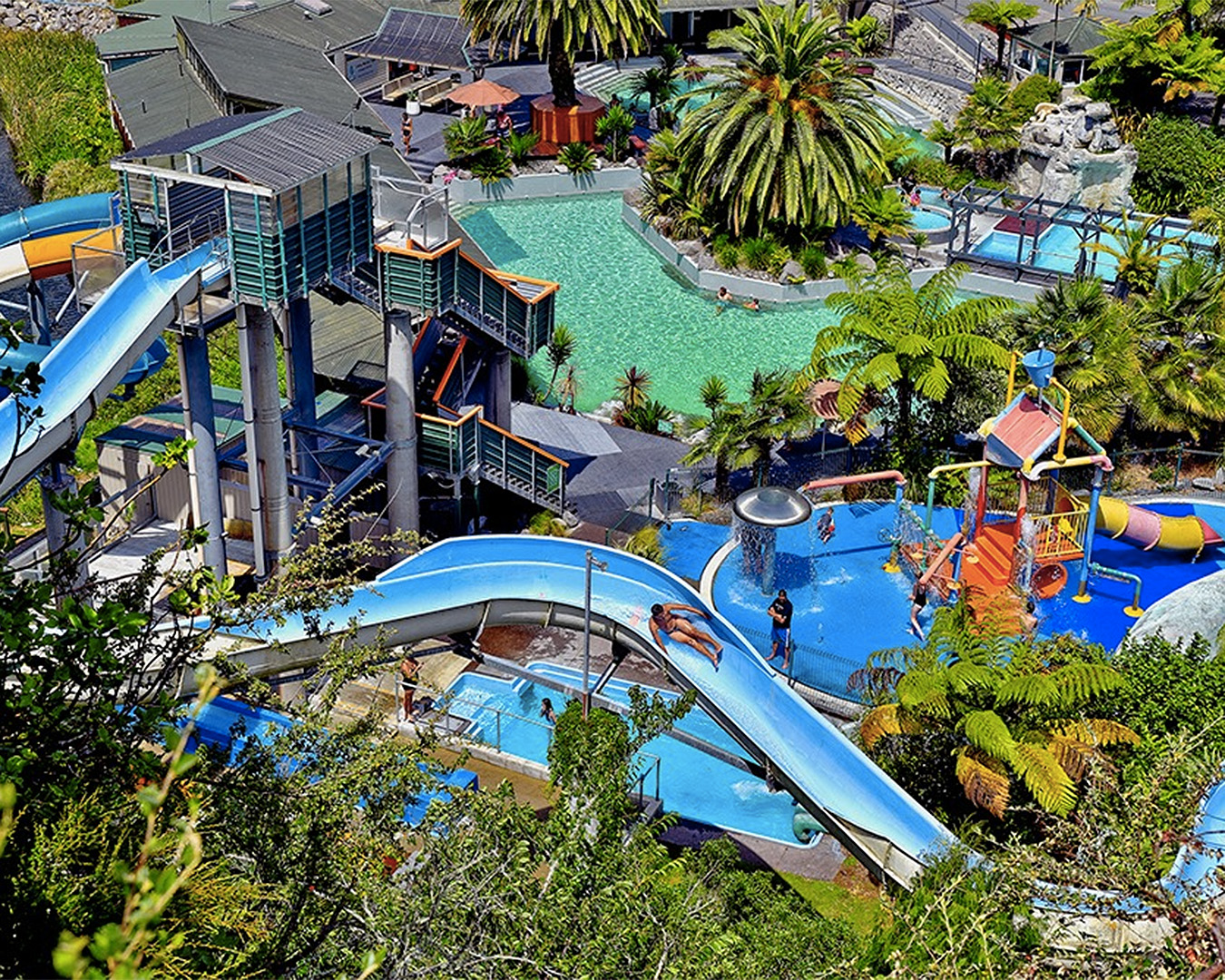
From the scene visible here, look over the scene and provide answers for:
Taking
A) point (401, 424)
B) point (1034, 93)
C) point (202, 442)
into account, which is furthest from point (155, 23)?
point (202, 442)

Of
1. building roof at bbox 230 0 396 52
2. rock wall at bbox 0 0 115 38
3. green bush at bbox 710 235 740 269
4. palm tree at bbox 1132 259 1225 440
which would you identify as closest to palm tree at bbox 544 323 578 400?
green bush at bbox 710 235 740 269

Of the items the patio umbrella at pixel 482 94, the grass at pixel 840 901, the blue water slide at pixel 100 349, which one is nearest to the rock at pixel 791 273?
the patio umbrella at pixel 482 94

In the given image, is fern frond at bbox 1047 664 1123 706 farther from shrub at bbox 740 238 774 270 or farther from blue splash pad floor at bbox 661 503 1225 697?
shrub at bbox 740 238 774 270

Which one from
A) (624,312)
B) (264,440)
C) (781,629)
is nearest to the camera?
(264,440)

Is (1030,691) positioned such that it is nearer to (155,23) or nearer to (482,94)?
(482,94)

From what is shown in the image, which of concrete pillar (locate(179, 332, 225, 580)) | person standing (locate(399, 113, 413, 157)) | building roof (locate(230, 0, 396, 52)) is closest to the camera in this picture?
concrete pillar (locate(179, 332, 225, 580))

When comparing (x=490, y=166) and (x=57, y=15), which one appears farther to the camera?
(x=57, y=15)
